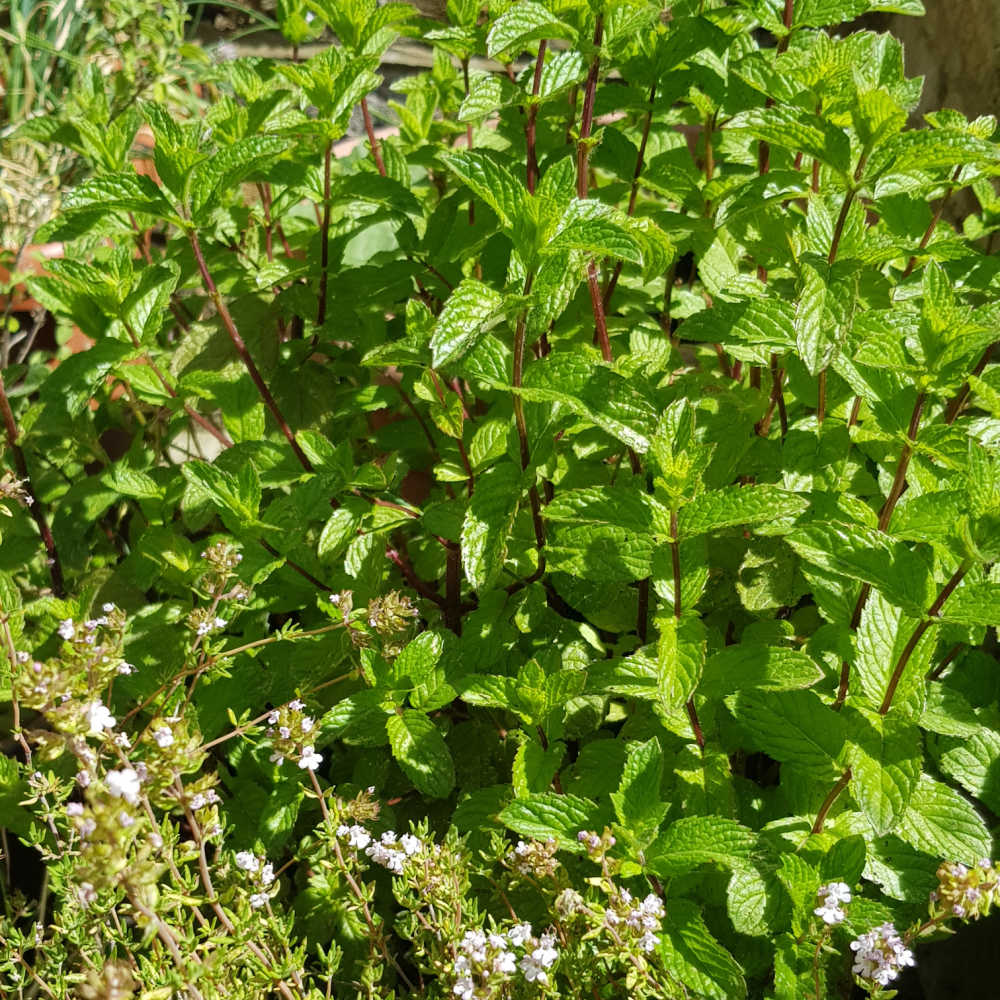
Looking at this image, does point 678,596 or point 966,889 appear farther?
point 678,596

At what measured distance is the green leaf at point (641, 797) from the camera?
48.6 inches

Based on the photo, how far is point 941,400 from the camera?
5.24 feet

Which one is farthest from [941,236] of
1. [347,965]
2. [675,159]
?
[347,965]

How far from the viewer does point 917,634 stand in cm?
118

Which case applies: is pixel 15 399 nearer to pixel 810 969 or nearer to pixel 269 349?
pixel 269 349

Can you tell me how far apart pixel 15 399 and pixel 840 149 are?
214cm

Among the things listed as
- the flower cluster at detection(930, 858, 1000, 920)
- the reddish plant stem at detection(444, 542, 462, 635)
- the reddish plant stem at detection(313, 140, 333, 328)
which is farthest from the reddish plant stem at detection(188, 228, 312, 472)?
the flower cluster at detection(930, 858, 1000, 920)

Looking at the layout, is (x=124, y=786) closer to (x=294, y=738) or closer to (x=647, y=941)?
(x=294, y=738)

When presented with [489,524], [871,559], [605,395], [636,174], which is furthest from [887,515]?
[636,174]

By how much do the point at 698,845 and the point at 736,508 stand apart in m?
0.42

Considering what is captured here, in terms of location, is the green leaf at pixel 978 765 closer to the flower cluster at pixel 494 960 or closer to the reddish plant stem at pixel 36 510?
the flower cluster at pixel 494 960

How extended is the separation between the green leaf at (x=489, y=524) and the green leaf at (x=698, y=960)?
50 cm

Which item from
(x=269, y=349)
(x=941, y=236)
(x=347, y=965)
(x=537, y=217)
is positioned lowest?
(x=347, y=965)

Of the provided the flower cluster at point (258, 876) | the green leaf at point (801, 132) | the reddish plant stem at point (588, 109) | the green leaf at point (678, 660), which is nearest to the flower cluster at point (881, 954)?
the green leaf at point (678, 660)
